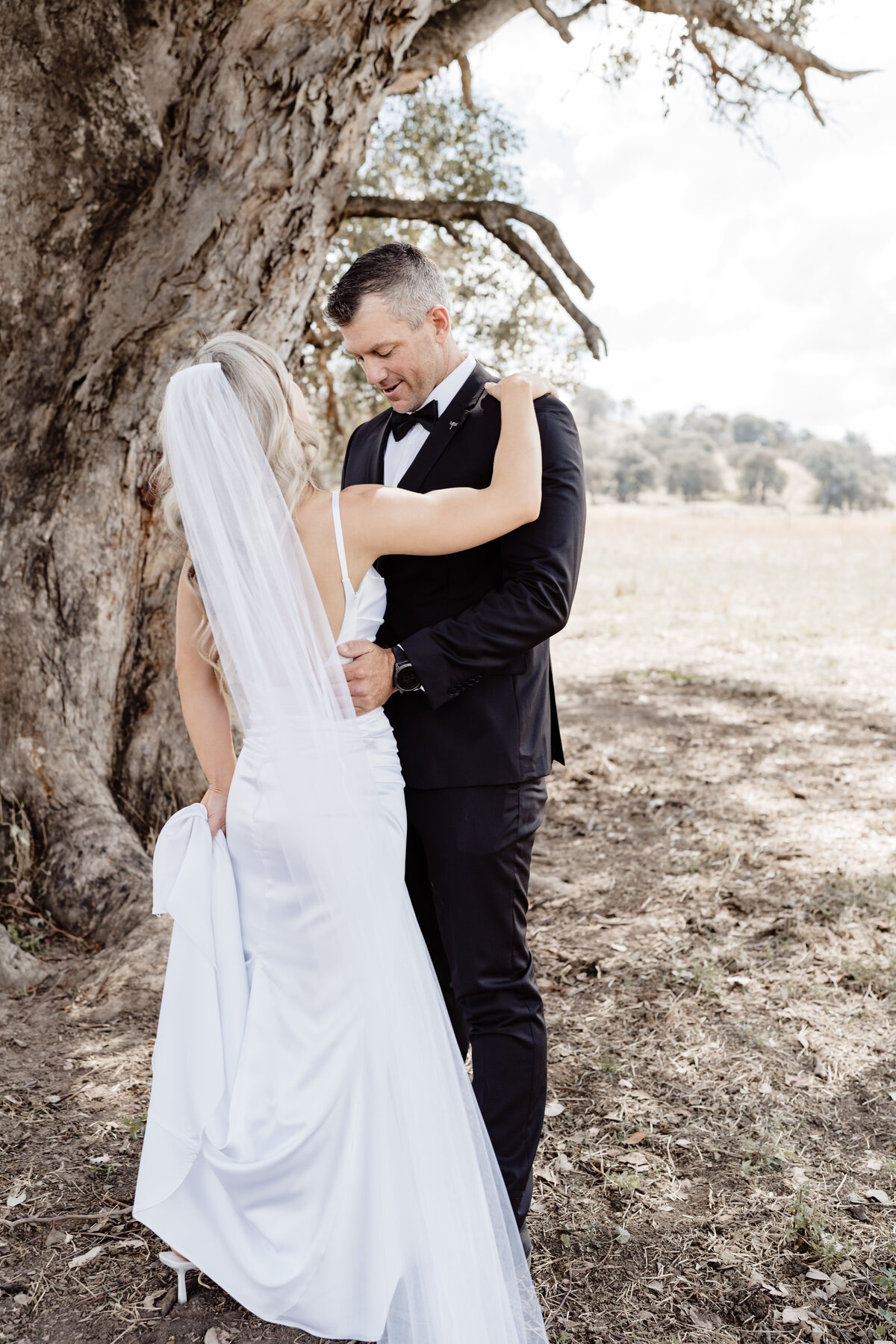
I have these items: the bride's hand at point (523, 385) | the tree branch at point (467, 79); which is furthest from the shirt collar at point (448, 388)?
the tree branch at point (467, 79)

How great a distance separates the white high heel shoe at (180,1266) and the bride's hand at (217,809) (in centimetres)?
104

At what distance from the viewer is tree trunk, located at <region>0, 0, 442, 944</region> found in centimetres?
436

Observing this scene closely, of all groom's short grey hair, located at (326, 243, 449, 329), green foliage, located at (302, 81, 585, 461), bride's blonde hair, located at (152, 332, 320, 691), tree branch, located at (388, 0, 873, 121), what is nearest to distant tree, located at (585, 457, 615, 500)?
green foliage, located at (302, 81, 585, 461)

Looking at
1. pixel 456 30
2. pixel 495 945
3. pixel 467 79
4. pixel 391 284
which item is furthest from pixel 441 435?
pixel 467 79

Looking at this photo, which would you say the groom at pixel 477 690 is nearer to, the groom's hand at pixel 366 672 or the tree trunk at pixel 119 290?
the groom's hand at pixel 366 672

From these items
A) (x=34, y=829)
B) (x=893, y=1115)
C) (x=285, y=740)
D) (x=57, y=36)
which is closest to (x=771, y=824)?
(x=893, y=1115)

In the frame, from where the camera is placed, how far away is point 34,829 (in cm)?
453

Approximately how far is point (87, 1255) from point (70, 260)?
12.3 ft

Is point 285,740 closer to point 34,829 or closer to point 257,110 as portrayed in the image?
point 34,829

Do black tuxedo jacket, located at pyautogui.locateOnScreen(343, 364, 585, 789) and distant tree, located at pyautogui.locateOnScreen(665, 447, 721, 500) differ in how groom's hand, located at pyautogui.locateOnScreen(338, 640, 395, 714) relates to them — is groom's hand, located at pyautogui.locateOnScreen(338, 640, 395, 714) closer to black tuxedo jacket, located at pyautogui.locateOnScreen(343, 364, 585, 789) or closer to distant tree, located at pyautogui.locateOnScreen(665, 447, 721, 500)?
black tuxedo jacket, located at pyautogui.locateOnScreen(343, 364, 585, 789)

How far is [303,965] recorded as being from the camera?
97.6 inches

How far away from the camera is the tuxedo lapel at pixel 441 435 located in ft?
8.88

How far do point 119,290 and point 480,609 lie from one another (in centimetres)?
289

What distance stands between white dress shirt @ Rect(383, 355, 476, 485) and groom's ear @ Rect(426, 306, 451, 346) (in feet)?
0.28
